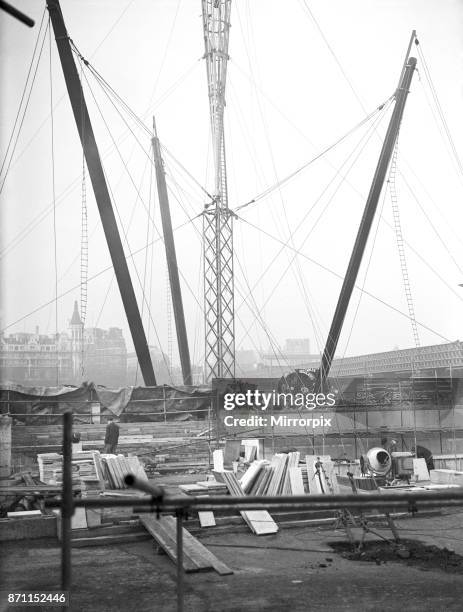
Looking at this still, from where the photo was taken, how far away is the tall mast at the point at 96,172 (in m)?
16.8

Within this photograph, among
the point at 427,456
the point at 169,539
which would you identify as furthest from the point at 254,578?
the point at 427,456

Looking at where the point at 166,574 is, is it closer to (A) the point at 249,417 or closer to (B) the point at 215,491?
(B) the point at 215,491

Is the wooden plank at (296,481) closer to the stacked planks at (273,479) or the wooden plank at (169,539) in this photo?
the stacked planks at (273,479)

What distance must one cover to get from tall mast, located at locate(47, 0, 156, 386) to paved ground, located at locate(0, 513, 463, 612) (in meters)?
11.3

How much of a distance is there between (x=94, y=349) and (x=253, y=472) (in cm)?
5307

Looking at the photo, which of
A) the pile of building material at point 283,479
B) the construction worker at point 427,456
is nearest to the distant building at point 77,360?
the construction worker at point 427,456

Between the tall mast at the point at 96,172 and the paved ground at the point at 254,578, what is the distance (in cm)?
1126

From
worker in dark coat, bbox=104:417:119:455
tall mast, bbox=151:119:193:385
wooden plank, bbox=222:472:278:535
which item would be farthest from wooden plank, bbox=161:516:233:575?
tall mast, bbox=151:119:193:385

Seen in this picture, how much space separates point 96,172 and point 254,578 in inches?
546

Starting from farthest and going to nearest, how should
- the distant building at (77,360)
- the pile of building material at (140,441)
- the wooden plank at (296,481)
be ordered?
the distant building at (77,360), the pile of building material at (140,441), the wooden plank at (296,481)

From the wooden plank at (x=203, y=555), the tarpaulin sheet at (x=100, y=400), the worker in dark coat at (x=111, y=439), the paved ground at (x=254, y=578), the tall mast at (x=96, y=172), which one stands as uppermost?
the tall mast at (x=96, y=172)

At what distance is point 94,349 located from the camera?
62281 mm

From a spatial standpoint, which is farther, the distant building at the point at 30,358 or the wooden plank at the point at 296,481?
the distant building at the point at 30,358

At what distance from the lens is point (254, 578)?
732 cm
